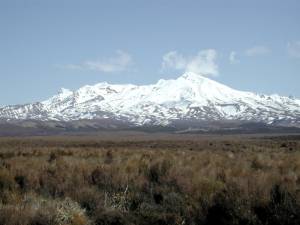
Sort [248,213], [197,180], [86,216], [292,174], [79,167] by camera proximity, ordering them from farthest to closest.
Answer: [79,167]
[292,174]
[197,180]
[86,216]
[248,213]

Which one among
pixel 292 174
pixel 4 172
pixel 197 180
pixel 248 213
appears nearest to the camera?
pixel 248 213

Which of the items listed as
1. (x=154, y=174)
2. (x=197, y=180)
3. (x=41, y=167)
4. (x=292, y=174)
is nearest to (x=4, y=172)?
(x=41, y=167)

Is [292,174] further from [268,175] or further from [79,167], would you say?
[79,167]

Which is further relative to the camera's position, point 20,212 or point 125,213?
point 125,213

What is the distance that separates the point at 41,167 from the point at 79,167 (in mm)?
1260

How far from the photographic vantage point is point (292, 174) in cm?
1184

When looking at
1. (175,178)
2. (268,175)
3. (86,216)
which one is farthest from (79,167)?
(268,175)

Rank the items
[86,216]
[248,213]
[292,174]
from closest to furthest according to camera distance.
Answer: [248,213], [86,216], [292,174]

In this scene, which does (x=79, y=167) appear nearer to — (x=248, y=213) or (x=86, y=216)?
(x=86, y=216)

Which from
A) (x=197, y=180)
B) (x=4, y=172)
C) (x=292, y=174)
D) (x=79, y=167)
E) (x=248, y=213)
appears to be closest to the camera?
(x=248, y=213)

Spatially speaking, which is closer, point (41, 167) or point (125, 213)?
point (125, 213)

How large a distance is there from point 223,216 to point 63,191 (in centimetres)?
399

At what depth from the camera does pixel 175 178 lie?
11.4 metres

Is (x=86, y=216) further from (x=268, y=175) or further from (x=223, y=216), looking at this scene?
(x=268, y=175)
